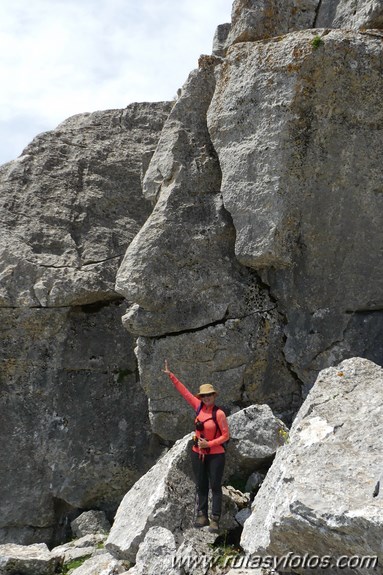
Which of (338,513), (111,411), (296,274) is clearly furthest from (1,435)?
(338,513)

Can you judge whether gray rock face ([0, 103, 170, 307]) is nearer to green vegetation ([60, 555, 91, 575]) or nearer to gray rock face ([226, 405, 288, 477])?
green vegetation ([60, 555, 91, 575])

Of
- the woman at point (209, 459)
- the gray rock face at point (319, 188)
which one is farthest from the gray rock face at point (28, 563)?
the gray rock face at point (319, 188)

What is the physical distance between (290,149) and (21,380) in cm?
864

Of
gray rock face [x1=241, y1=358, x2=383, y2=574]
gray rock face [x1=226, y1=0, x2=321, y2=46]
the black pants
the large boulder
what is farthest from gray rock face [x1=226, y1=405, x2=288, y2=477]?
gray rock face [x1=226, y1=0, x2=321, y2=46]

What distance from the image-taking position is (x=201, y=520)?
1136 centimetres

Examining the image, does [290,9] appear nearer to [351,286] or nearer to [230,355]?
[351,286]

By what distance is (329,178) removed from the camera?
575 inches

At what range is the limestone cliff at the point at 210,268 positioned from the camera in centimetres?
1448

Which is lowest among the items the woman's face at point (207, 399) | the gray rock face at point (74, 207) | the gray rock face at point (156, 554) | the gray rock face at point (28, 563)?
the gray rock face at point (28, 563)

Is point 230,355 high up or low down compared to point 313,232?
down

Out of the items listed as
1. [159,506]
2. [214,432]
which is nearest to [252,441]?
[214,432]

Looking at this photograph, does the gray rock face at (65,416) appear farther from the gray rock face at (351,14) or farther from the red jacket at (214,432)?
the gray rock face at (351,14)

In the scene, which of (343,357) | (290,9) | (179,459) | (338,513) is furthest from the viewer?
(290,9)

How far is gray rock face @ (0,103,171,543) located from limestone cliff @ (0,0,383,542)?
0.13 feet
